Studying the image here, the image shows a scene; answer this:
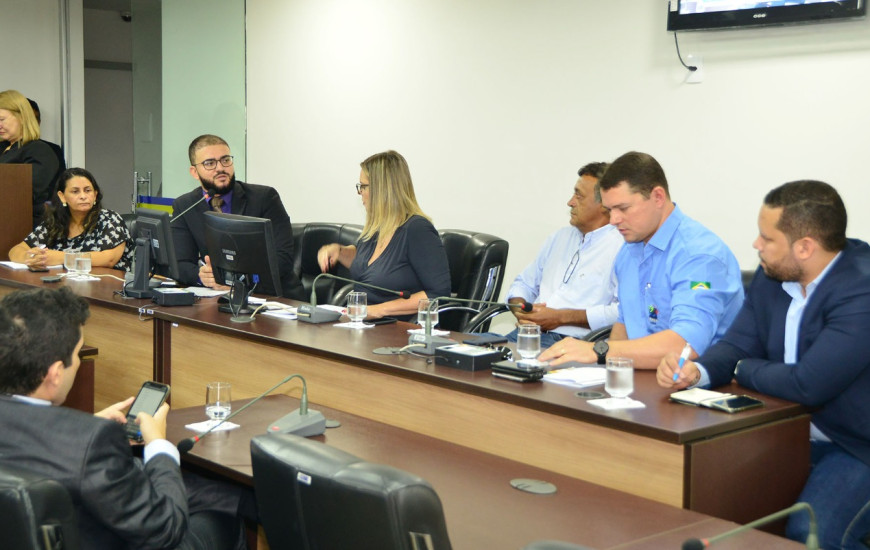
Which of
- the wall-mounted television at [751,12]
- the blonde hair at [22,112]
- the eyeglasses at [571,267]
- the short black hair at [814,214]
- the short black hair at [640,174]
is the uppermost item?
the wall-mounted television at [751,12]

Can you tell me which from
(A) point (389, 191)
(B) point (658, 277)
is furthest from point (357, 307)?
(B) point (658, 277)

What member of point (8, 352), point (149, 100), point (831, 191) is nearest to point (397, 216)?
point (831, 191)

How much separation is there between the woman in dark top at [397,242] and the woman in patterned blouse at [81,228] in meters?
1.68

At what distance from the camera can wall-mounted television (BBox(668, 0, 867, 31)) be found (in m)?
3.73

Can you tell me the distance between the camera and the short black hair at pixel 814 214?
2523mm

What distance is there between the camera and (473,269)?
14.1 ft

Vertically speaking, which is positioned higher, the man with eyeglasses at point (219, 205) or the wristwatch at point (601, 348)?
the man with eyeglasses at point (219, 205)

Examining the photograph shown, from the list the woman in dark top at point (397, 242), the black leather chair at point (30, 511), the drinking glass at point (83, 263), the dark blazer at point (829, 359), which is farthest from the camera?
the drinking glass at point (83, 263)

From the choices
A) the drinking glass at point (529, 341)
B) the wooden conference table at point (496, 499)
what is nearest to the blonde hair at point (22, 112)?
the wooden conference table at point (496, 499)

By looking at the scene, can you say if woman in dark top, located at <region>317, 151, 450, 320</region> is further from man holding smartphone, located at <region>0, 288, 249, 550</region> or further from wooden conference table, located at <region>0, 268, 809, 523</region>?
man holding smartphone, located at <region>0, 288, 249, 550</region>

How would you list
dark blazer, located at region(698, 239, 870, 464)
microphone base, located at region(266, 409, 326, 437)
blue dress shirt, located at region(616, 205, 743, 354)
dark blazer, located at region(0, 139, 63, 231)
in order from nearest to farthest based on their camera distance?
microphone base, located at region(266, 409, 326, 437) → dark blazer, located at region(698, 239, 870, 464) → blue dress shirt, located at region(616, 205, 743, 354) → dark blazer, located at region(0, 139, 63, 231)

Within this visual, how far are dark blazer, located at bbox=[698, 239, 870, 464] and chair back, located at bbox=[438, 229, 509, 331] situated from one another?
1.66 meters

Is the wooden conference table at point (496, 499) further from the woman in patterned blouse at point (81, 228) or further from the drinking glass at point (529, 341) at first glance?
the woman in patterned blouse at point (81, 228)

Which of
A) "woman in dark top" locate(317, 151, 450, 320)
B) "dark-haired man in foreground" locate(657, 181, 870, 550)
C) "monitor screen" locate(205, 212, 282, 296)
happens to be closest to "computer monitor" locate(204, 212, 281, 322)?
"monitor screen" locate(205, 212, 282, 296)
